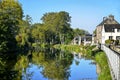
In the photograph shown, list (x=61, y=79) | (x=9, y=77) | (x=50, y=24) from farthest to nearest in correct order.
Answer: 1. (x=50, y=24)
2. (x=61, y=79)
3. (x=9, y=77)

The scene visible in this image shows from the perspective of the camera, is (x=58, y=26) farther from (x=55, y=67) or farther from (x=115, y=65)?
(x=115, y=65)

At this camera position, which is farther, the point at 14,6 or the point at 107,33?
the point at 107,33

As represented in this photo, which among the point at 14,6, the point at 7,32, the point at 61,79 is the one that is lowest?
the point at 61,79

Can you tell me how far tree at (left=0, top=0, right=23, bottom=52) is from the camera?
59.6 m

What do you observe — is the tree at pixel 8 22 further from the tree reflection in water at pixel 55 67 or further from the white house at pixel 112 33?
the white house at pixel 112 33

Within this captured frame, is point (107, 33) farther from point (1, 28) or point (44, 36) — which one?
point (1, 28)

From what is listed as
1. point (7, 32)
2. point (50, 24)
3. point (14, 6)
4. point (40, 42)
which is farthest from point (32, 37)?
point (7, 32)

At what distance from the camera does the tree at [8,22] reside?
59.6 metres

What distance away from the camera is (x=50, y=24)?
6506 inches

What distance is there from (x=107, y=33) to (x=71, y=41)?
45.6 meters

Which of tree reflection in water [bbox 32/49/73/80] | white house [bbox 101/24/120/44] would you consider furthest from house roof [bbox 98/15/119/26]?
tree reflection in water [bbox 32/49/73/80]

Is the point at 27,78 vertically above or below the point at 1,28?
below

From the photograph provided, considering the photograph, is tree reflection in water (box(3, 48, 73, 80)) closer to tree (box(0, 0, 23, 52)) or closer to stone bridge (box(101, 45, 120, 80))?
tree (box(0, 0, 23, 52))

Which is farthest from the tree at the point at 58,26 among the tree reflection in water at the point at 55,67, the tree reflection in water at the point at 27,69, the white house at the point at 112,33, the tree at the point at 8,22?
the tree reflection in water at the point at 27,69
